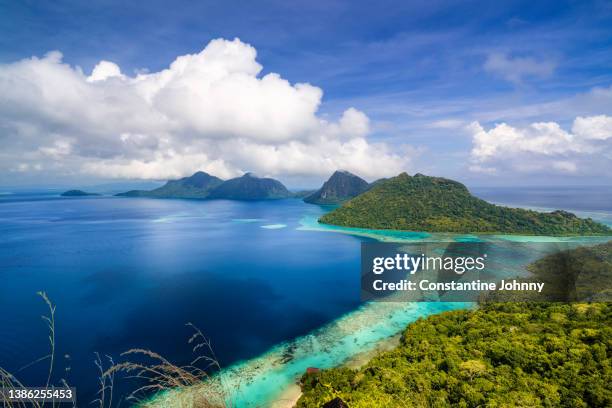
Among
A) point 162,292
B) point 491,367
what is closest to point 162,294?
point 162,292

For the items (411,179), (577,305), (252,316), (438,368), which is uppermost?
(411,179)

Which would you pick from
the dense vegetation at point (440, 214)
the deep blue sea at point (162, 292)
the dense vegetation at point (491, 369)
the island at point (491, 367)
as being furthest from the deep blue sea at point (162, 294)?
the dense vegetation at point (440, 214)

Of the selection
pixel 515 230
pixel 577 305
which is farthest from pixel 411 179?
pixel 577 305

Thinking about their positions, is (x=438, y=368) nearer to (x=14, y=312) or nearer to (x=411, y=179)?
(x=14, y=312)

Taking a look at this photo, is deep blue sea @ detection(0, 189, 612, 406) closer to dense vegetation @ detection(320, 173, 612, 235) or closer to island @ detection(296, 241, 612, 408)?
island @ detection(296, 241, 612, 408)

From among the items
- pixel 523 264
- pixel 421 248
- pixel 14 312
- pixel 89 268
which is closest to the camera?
pixel 14 312

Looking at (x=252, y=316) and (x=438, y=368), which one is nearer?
(x=438, y=368)

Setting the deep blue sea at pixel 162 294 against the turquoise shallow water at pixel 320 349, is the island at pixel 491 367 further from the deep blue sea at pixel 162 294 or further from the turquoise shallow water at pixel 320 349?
the deep blue sea at pixel 162 294
